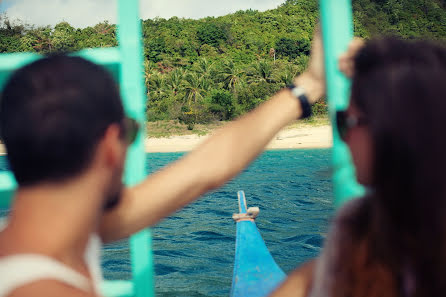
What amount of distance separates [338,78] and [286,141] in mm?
23434

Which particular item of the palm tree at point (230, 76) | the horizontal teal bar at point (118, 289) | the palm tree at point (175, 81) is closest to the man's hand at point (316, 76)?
the horizontal teal bar at point (118, 289)

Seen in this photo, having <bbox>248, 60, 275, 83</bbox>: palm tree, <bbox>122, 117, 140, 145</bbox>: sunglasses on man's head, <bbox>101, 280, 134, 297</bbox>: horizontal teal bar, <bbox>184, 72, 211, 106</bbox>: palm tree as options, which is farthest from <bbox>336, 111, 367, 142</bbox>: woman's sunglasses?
<bbox>248, 60, 275, 83</bbox>: palm tree

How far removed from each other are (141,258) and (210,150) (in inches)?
12.2

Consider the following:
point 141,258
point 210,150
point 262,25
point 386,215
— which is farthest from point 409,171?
point 262,25

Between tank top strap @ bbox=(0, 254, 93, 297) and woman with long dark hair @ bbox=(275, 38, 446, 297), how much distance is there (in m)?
0.35

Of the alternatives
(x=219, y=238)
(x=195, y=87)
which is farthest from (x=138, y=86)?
(x=195, y=87)

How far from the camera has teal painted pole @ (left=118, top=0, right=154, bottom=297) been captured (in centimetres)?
92

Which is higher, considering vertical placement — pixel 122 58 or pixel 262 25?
pixel 262 25

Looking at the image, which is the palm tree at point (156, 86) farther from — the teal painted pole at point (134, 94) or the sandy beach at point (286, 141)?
the teal painted pole at point (134, 94)

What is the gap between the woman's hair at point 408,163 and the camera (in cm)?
48

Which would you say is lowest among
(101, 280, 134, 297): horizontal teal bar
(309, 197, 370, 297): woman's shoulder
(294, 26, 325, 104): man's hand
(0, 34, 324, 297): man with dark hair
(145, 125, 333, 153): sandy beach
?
(145, 125, 333, 153): sandy beach

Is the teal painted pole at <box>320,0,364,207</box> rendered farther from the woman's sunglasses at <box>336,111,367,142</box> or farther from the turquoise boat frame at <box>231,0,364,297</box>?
the woman's sunglasses at <box>336,111,367,142</box>

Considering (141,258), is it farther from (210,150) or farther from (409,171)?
(409,171)

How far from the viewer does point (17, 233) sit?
52 cm
